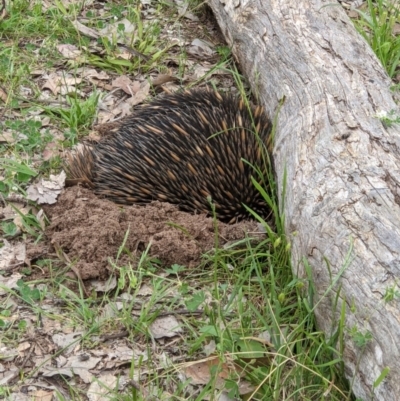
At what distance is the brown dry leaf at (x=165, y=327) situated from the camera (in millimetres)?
2848

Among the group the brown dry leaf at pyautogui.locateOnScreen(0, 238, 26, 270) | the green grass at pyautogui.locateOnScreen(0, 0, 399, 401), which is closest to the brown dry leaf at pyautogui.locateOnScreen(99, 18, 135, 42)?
the green grass at pyautogui.locateOnScreen(0, 0, 399, 401)

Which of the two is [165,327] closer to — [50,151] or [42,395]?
[42,395]

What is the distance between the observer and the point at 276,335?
260 cm

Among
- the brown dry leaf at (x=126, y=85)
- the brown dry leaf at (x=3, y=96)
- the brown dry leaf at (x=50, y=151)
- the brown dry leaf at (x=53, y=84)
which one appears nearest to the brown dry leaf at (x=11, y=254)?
the brown dry leaf at (x=50, y=151)

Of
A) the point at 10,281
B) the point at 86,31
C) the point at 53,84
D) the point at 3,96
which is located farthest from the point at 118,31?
the point at 10,281

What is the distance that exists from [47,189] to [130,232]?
1.99 feet

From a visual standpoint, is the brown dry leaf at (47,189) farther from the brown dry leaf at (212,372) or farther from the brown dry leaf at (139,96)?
the brown dry leaf at (212,372)

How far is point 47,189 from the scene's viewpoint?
11.9 feet

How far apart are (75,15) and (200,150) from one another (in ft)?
5.58

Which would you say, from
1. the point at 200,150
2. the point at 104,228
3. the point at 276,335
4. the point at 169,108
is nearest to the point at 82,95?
the point at 169,108

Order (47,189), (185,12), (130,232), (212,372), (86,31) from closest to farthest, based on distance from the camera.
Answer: (212,372), (130,232), (47,189), (86,31), (185,12)

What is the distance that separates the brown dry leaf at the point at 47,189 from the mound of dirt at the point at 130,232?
0.08 m

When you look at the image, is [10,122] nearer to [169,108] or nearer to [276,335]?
[169,108]

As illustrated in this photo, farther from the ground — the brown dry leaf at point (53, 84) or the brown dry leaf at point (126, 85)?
the brown dry leaf at point (126, 85)
